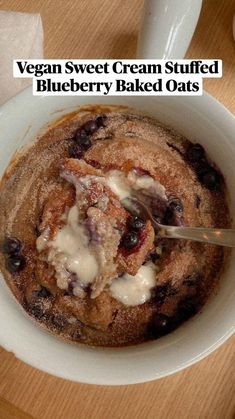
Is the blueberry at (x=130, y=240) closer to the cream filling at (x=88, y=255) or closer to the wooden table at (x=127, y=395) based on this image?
the cream filling at (x=88, y=255)

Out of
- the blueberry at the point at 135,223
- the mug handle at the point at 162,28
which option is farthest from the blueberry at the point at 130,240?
the mug handle at the point at 162,28

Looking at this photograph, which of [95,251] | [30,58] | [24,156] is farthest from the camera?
[30,58]

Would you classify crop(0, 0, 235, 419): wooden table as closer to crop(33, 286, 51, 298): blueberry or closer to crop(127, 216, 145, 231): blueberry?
crop(33, 286, 51, 298): blueberry

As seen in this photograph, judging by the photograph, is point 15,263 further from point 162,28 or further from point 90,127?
point 162,28

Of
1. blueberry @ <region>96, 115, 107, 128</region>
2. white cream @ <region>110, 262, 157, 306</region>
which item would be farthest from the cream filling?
blueberry @ <region>96, 115, 107, 128</region>

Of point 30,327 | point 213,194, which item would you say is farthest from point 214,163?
point 30,327

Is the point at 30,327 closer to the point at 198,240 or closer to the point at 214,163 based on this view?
the point at 198,240

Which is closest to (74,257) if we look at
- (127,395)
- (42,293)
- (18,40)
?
(42,293)
